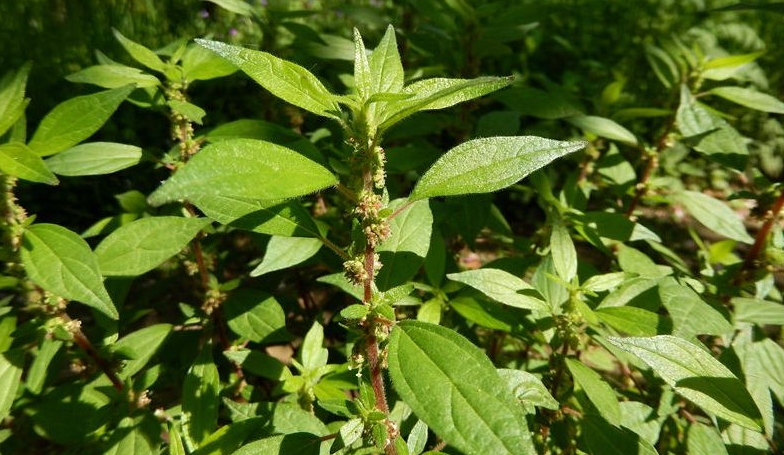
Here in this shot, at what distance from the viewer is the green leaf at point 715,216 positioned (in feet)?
6.73

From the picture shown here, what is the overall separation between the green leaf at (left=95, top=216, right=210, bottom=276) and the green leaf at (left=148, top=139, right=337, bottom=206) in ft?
2.24

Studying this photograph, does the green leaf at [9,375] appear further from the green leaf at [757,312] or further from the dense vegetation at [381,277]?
the green leaf at [757,312]

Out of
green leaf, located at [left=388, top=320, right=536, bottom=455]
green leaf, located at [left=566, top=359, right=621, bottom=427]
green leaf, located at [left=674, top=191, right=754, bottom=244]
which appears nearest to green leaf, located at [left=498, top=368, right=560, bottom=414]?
green leaf, located at [left=566, top=359, right=621, bottom=427]

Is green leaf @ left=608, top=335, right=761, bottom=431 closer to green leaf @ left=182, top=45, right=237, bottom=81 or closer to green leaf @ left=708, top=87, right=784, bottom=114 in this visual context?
green leaf @ left=708, top=87, right=784, bottom=114

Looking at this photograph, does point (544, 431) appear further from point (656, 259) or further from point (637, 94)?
point (637, 94)

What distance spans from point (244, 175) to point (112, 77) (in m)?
1.28

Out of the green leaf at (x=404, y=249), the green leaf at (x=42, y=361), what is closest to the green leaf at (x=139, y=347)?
the green leaf at (x=42, y=361)

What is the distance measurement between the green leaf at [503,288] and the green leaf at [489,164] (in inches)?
20.3

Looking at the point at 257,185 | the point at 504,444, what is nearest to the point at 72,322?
the point at 257,185

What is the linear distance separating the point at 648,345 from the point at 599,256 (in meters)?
2.77

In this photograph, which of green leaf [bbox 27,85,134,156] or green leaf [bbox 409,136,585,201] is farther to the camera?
green leaf [bbox 27,85,134,156]

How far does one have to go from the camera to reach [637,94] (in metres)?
4.38

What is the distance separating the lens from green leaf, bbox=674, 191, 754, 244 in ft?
6.73

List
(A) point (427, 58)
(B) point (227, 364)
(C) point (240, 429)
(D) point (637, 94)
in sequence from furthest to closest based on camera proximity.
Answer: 1. (D) point (637, 94)
2. (A) point (427, 58)
3. (B) point (227, 364)
4. (C) point (240, 429)
